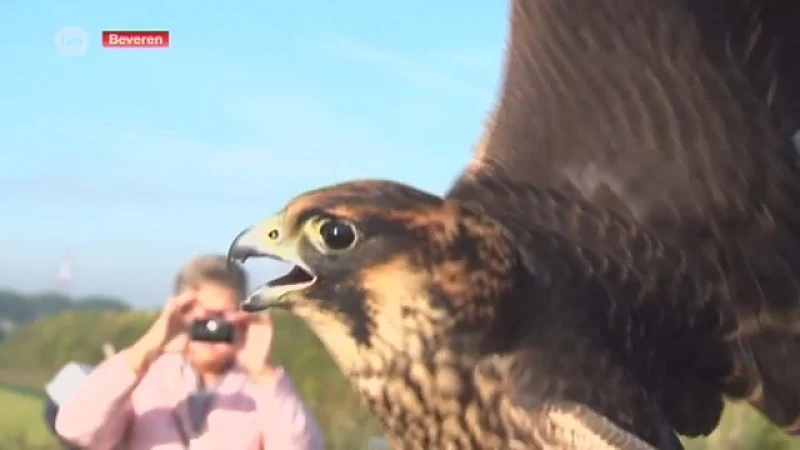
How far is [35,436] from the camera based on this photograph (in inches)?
55.0

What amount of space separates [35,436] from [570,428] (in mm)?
681

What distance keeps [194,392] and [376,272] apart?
1.49 feet

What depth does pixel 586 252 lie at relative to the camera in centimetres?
109

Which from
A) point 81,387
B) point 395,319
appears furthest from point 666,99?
point 81,387

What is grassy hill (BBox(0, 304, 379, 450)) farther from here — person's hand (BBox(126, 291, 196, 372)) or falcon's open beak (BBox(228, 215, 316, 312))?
falcon's open beak (BBox(228, 215, 316, 312))

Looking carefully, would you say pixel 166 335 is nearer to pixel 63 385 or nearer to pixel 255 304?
pixel 63 385

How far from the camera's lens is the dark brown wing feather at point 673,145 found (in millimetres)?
1191

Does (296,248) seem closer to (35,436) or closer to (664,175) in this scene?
(664,175)

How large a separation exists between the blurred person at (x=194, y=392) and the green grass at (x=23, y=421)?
0.06 meters

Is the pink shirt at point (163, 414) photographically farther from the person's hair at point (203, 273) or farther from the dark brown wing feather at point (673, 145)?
the dark brown wing feather at point (673, 145)

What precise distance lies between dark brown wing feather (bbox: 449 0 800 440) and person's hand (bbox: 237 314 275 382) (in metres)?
0.29

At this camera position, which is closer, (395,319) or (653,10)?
(395,319)

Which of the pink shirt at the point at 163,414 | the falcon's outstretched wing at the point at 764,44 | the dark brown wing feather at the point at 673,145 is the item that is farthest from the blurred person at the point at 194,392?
the falcon's outstretched wing at the point at 764,44

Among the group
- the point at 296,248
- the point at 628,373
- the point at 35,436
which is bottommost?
the point at 35,436
